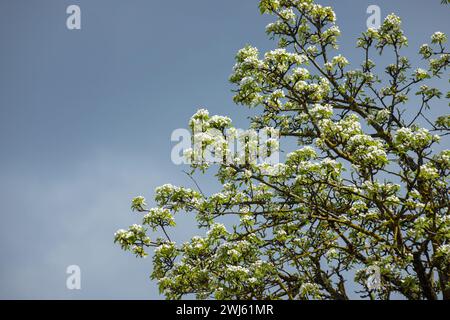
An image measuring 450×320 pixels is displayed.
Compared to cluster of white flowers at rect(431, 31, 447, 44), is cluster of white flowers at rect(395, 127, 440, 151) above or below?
below

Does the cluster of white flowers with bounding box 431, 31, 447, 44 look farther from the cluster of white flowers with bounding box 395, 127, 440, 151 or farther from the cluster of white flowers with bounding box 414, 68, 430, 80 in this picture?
the cluster of white flowers with bounding box 395, 127, 440, 151

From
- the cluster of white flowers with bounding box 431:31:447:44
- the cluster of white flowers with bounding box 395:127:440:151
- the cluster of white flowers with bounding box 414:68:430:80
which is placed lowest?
the cluster of white flowers with bounding box 395:127:440:151

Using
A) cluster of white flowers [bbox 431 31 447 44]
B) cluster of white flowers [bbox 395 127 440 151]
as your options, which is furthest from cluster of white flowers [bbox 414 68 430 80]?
cluster of white flowers [bbox 395 127 440 151]

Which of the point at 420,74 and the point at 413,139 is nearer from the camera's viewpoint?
the point at 413,139

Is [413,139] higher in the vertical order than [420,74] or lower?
lower

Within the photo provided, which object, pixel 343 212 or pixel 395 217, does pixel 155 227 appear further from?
pixel 395 217

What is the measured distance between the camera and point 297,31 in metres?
17.4

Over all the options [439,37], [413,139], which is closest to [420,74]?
[439,37]

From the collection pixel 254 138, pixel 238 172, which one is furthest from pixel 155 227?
pixel 254 138

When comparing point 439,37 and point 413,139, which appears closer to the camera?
point 413,139

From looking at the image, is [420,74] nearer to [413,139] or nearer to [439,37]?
[439,37]

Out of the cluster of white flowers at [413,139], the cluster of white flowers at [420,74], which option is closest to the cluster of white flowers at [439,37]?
the cluster of white flowers at [420,74]

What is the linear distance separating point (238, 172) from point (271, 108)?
10.3ft

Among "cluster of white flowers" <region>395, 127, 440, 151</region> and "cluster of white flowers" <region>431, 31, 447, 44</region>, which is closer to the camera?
"cluster of white flowers" <region>395, 127, 440, 151</region>
